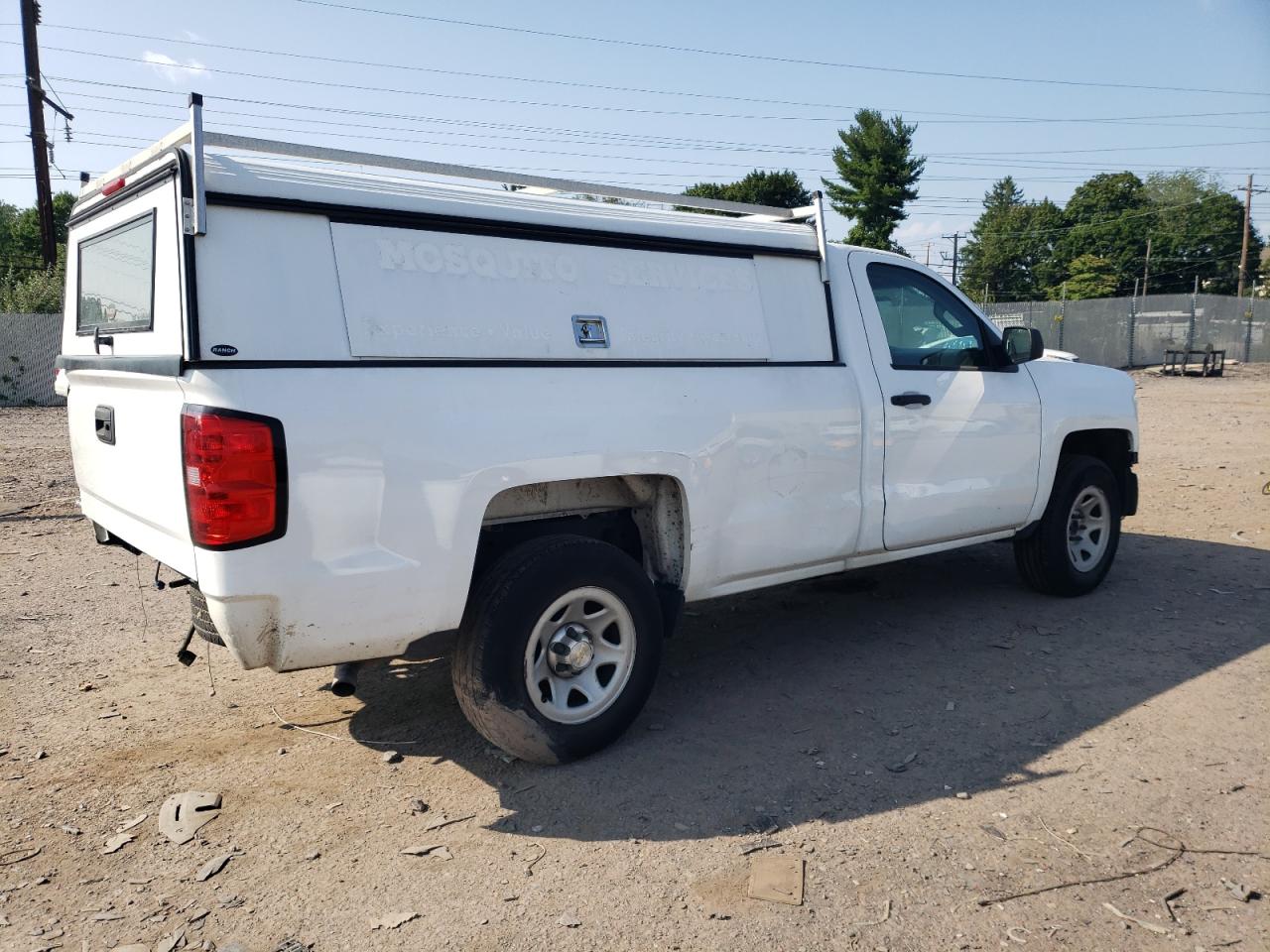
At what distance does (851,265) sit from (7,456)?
12.2m

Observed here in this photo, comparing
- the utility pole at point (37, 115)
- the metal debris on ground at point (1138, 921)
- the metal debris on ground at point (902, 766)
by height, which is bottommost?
the metal debris on ground at point (1138, 921)

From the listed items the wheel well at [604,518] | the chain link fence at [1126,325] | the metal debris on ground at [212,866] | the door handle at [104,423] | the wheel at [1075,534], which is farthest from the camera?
the chain link fence at [1126,325]

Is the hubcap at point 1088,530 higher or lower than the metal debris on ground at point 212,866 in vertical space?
higher

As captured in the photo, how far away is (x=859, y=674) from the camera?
484 cm

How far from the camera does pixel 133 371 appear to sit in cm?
335

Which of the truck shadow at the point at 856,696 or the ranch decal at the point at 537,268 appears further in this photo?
the truck shadow at the point at 856,696

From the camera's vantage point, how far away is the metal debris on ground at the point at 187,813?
3383 millimetres

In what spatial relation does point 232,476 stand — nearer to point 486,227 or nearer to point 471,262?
point 471,262

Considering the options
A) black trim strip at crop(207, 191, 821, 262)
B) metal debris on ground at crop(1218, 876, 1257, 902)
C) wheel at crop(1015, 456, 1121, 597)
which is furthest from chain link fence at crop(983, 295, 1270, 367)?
metal debris on ground at crop(1218, 876, 1257, 902)

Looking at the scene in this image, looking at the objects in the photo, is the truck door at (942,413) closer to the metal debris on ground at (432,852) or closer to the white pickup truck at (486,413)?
the white pickup truck at (486,413)

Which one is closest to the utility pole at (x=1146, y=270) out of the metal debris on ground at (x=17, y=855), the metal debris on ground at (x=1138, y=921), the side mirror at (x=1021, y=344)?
the side mirror at (x=1021, y=344)

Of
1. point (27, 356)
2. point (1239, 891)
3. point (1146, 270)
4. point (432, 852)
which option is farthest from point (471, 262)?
point (1146, 270)

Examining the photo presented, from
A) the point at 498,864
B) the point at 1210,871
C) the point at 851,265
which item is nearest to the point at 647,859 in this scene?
the point at 498,864

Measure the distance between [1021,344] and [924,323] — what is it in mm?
679
